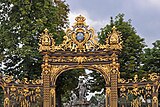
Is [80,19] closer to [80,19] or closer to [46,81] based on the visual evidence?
[80,19]

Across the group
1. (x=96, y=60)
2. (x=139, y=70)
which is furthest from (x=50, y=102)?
(x=139, y=70)

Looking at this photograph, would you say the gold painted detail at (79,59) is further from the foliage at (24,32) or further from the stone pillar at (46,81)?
the foliage at (24,32)

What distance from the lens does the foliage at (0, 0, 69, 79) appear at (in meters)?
22.7

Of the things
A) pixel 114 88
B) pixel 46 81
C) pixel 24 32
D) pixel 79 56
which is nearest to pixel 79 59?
pixel 79 56

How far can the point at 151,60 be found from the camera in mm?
22703

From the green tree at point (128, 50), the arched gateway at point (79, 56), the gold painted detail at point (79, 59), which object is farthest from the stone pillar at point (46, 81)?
the green tree at point (128, 50)

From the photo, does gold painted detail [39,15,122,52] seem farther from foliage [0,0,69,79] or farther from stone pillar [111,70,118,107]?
foliage [0,0,69,79]

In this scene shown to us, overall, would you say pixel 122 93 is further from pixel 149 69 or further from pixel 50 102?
pixel 149 69

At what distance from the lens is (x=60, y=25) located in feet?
84.8

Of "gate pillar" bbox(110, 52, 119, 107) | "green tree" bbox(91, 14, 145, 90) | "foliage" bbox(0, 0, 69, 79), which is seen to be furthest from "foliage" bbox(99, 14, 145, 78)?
"gate pillar" bbox(110, 52, 119, 107)

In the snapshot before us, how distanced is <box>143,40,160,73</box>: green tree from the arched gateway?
4.88 metres

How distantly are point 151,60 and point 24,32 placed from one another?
7210mm

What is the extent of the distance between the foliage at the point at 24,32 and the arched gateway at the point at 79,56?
4089 millimetres

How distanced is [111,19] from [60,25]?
324 centimetres
